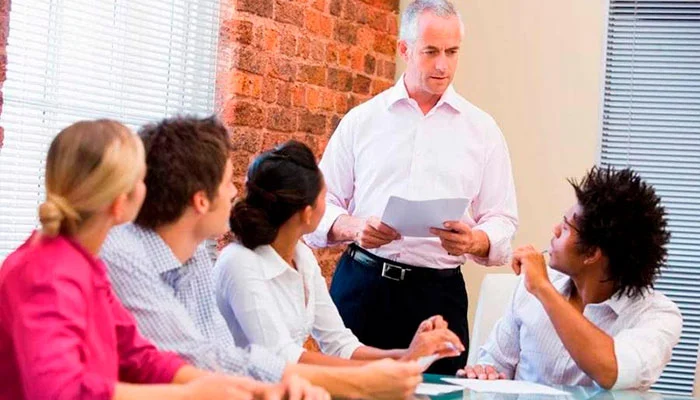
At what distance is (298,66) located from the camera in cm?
427

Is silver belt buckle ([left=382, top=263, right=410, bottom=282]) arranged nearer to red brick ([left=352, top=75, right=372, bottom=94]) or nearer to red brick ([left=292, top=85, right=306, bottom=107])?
red brick ([left=292, top=85, right=306, bottom=107])

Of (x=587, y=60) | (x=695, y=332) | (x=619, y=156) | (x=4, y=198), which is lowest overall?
(x=695, y=332)

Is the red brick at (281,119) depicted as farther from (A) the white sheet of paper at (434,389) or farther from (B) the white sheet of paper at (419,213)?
(A) the white sheet of paper at (434,389)

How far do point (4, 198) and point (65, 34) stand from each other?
0.56m

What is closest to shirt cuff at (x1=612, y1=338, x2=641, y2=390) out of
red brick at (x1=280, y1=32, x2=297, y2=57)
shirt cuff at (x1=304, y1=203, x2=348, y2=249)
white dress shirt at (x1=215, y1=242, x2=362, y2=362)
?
white dress shirt at (x1=215, y1=242, x2=362, y2=362)

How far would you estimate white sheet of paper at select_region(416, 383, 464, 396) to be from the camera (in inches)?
97.5

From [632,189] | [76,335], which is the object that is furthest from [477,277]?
[76,335]

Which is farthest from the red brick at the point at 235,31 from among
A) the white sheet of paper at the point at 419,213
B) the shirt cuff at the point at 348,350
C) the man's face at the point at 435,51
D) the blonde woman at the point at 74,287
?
the blonde woman at the point at 74,287

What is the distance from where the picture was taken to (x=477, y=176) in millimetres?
3541

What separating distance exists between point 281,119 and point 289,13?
0.40 m

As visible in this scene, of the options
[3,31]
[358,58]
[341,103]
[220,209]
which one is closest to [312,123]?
[341,103]

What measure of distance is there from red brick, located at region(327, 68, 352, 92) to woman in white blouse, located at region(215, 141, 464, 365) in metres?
1.80

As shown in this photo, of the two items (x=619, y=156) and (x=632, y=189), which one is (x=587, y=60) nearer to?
(x=619, y=156)

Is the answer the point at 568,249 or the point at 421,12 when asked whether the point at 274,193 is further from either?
the point at 421,12
